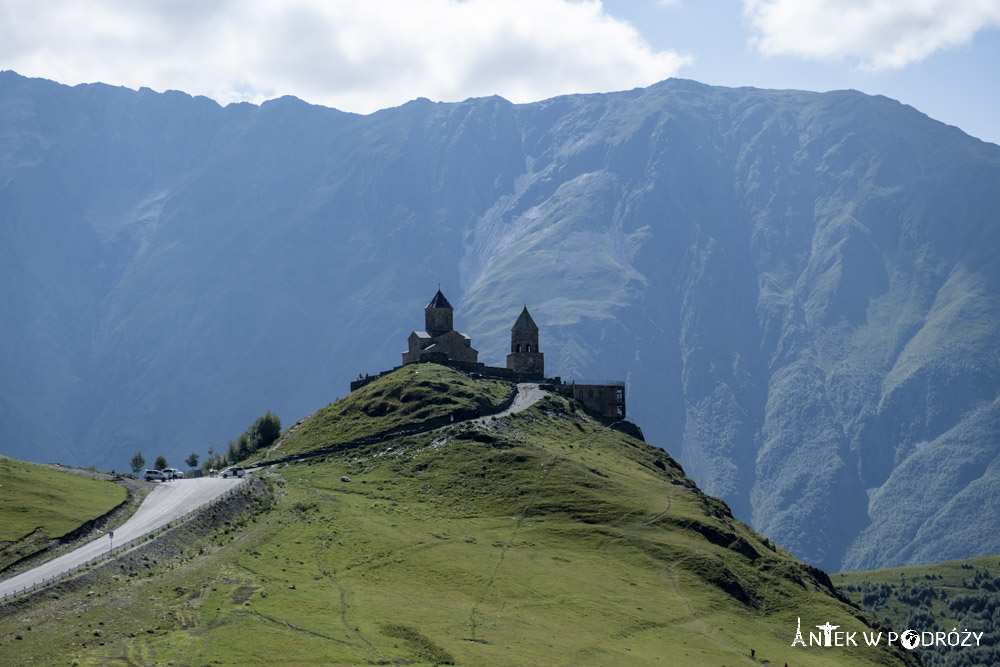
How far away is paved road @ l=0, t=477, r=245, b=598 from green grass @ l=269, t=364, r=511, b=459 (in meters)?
22.1

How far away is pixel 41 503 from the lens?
364ft

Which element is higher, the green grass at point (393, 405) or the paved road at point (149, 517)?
the green grass at point (393, 405)

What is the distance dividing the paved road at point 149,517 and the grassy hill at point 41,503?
3.10 m

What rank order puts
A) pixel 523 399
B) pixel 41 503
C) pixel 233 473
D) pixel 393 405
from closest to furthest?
pixel 41 503
pixel 233 473
pixel 393 405
pixel 523 399

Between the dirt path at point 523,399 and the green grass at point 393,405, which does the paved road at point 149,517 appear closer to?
the green grass at point 393,405

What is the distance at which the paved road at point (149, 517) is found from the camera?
297 feet

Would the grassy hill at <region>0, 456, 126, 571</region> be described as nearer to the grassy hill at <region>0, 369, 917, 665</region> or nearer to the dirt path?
the grassy hill at <region>0, 369, 917, 665</region>

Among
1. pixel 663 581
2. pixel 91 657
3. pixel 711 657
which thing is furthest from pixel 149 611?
pixel 663 581

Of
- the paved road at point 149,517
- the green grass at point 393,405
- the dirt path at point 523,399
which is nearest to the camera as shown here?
the paved road at point 149,517

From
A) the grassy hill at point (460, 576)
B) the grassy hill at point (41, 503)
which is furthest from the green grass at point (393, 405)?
the grassy hill at point (41, 503)

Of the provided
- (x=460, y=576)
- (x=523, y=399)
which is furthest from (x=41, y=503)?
(x=523, y=399)

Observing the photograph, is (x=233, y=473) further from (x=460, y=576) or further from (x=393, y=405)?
(x=460, y=576)

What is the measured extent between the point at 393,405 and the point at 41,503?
62.4 meters

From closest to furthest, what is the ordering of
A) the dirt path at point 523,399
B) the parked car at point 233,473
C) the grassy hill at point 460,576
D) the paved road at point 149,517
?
the grassy hill at point 460,576, the paved road at point 149,517, the parked car at point 233,473, the dirt path at point 523,399
